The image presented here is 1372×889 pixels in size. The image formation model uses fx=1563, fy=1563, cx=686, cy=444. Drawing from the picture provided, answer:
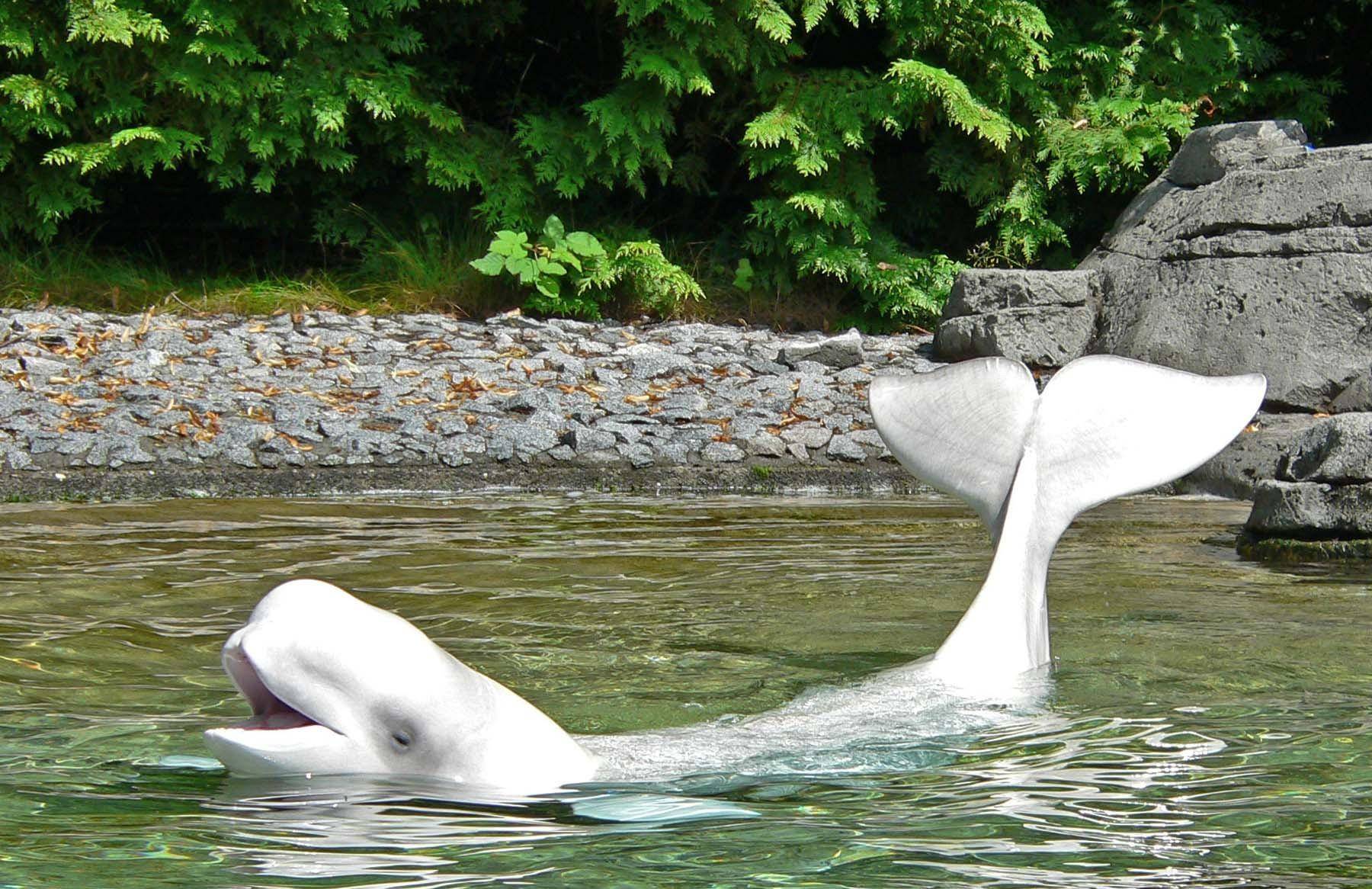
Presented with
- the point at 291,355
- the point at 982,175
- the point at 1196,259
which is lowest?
the point at 291,355

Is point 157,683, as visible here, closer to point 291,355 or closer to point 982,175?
point 291,355

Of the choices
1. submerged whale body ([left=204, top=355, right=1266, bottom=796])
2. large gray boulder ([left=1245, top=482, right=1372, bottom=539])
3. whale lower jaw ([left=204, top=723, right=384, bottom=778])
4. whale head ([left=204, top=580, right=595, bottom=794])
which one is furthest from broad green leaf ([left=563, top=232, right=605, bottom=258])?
whale lower jaw ([left=204, top=723, right=384, bottom=778])

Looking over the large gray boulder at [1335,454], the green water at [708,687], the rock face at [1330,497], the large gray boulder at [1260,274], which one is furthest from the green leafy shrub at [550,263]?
the rock face at [1330,497]

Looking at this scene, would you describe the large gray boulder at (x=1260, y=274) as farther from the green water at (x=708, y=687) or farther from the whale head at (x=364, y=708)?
the whale head at (x=364, y=708)

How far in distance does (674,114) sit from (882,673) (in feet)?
36.5

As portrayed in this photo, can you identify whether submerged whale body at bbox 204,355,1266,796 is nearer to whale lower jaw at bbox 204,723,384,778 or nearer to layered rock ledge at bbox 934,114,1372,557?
whale lower jaw at bbox 204,723,384,778

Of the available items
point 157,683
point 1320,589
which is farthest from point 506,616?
point 1320,589

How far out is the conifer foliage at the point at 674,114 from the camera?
12.9m

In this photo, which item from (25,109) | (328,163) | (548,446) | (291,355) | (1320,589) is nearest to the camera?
(1320,589)

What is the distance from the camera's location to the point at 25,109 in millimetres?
12539

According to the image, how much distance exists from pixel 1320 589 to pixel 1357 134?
36.0 ft

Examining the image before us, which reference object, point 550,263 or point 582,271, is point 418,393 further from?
point 582,271

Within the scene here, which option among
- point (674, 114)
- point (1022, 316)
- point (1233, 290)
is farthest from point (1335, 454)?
point (674, 114)

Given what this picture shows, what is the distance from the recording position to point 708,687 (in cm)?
479
